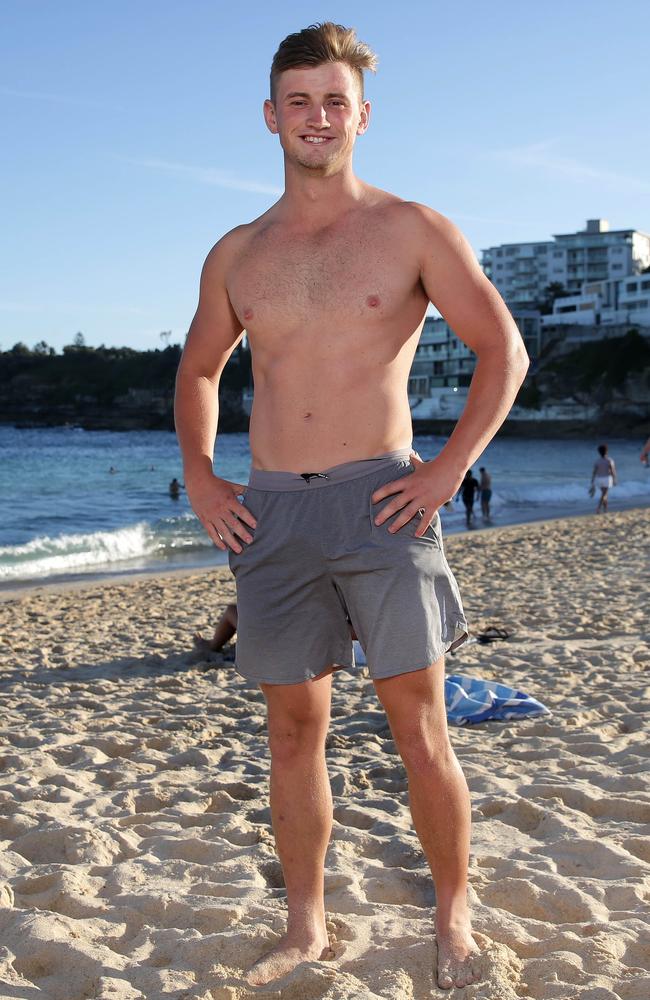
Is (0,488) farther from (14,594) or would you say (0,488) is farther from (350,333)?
(350,333)

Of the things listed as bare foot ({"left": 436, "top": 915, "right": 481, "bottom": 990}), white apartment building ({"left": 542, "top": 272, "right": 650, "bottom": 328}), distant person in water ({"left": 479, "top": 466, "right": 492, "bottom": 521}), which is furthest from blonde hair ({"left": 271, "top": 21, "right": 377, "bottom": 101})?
white apartment building ({"left": 542, "top": 272, "right": 650, "bottom": 328})

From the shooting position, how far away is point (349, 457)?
2.34 m

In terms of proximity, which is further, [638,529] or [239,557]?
[638,529]

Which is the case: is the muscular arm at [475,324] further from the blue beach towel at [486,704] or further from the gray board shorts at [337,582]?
the blue beach towel at [486,704]

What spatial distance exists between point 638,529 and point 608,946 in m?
14.5

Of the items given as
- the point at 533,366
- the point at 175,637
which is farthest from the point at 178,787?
Answer: the point at 533,366

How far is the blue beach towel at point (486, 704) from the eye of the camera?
485cm

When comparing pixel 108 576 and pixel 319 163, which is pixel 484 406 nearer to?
pixel 319 163

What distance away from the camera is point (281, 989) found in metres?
2.35

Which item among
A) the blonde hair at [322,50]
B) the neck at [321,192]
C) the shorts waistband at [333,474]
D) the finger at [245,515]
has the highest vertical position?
the blonde hair at [322,50]

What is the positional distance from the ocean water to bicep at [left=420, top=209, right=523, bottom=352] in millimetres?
11909

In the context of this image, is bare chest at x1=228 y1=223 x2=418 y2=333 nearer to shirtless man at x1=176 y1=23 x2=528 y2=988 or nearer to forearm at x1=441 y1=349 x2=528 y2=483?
shirtless man at x1=176 y1=23 x2=528 y2=988

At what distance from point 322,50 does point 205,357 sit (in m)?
0.81

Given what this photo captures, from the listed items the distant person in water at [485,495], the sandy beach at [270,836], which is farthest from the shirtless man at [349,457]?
the distant person in water at [485,495]
